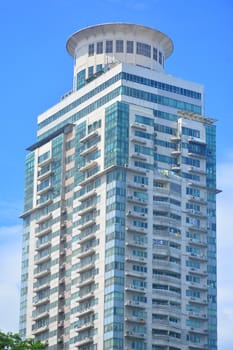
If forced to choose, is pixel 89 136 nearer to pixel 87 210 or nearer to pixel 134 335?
pixel 87 210

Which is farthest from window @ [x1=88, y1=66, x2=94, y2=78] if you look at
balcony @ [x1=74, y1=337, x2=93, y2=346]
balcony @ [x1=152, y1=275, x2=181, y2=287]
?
balcony @ [x1=74, y1=337, x2=93, y2=346]

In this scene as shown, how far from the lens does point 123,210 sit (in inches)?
6796

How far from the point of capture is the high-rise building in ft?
559

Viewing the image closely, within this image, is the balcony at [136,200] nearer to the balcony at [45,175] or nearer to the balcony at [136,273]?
the balcony at [136,273]

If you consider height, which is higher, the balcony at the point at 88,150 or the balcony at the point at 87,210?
the balcony at the point at 88,150

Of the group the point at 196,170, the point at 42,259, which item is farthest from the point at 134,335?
the point at 196,170

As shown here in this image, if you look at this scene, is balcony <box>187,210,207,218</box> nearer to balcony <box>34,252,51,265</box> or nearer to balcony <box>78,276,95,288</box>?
balcony <box>78,276,95,288</box>

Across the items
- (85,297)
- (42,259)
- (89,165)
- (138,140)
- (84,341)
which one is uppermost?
(138,140)

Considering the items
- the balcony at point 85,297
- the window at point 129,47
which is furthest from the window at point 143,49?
the balcony at point 85,297

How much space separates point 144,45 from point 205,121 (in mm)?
16863

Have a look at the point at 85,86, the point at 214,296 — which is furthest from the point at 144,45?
the point at 214,296

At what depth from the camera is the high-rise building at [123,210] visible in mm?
170375

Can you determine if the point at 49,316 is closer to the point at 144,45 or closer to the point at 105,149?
the point at 105,149

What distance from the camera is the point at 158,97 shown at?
182000 mm
